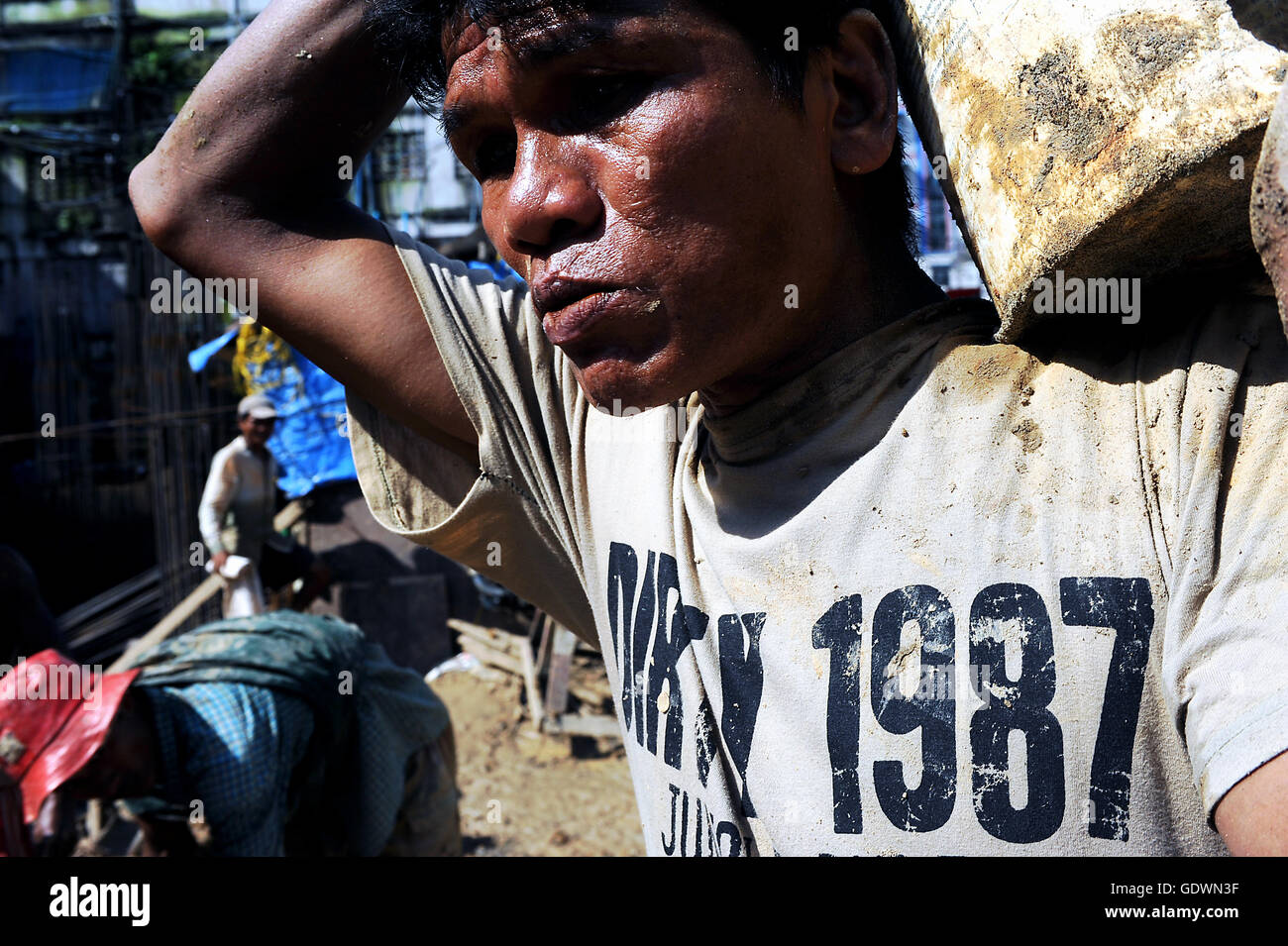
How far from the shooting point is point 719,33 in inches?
47.5

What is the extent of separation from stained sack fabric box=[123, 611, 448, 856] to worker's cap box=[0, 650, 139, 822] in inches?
16.9

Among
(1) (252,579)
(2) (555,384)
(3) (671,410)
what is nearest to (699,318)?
(3) (671,410)

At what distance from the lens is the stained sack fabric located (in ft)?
14.1

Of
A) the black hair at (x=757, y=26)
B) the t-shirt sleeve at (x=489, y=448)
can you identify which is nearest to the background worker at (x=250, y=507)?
the t-shirt sleeve at (x=489, y=448)

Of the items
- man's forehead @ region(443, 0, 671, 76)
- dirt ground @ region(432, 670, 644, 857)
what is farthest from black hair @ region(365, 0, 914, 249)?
dirt ground @ region(432, 670, 644, 857)

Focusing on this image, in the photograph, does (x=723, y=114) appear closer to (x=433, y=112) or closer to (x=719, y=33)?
(x=719, y=33)

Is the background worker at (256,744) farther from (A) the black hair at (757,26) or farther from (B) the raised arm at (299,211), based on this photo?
(A) the black hair at (757,26)

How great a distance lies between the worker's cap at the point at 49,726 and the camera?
362cm

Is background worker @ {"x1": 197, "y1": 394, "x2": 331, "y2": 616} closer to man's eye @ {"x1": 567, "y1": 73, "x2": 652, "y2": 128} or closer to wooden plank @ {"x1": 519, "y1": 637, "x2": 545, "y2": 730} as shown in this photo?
wooden plank @ {"x1": 519, "y1": 637, "x2": 545, "y2": 730}

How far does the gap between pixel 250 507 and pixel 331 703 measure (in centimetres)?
488

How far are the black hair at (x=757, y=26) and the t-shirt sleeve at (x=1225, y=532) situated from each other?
512 mm

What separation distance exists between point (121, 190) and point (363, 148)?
15.3m

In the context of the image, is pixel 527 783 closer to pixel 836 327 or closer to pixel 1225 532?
pixel 836 327

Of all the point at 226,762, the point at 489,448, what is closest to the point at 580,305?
the point at 489,448
